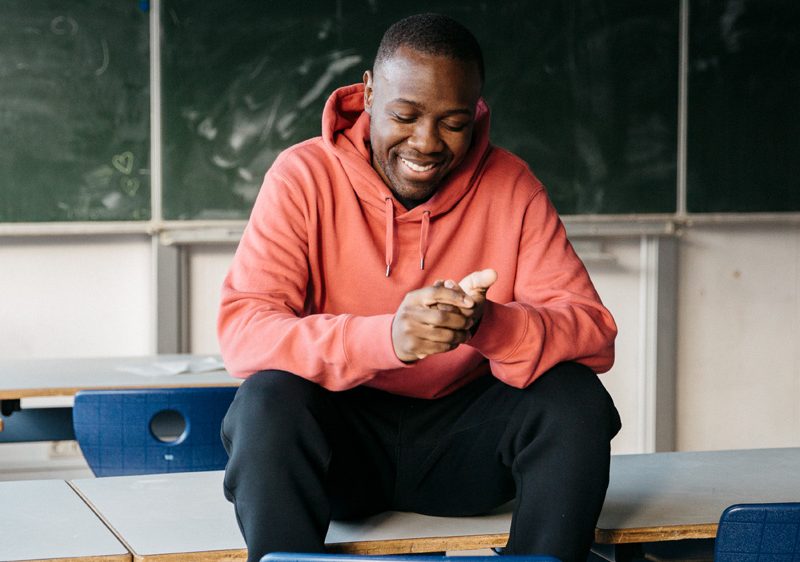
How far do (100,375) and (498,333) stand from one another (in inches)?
71.0

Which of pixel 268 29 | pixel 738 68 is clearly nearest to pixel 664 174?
pixel 738 68

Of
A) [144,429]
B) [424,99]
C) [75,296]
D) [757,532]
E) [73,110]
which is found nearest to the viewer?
[757,532]

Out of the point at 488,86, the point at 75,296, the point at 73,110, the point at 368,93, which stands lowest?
the point at 75,296

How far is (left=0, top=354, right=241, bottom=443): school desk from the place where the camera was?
2.90m

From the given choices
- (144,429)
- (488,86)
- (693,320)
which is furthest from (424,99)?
(693,320)

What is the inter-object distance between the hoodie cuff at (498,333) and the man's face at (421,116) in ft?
1.05

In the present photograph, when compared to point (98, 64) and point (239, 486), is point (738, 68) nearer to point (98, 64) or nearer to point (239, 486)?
point (98, 64)

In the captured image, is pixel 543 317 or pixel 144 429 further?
pixel 144 429

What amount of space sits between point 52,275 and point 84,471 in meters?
0.75

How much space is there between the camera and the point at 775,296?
15.6 ft

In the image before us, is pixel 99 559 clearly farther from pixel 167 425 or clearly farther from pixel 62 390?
pixel 62 390

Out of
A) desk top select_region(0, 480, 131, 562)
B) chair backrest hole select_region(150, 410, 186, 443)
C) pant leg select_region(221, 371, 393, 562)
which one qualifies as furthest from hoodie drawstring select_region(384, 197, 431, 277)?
chair backrest hole select_region(150, 410, 186, 443)

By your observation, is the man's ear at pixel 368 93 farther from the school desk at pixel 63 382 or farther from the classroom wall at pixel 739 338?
the classroom wall at pixel 739 338

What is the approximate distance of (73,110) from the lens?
397 centimetres
